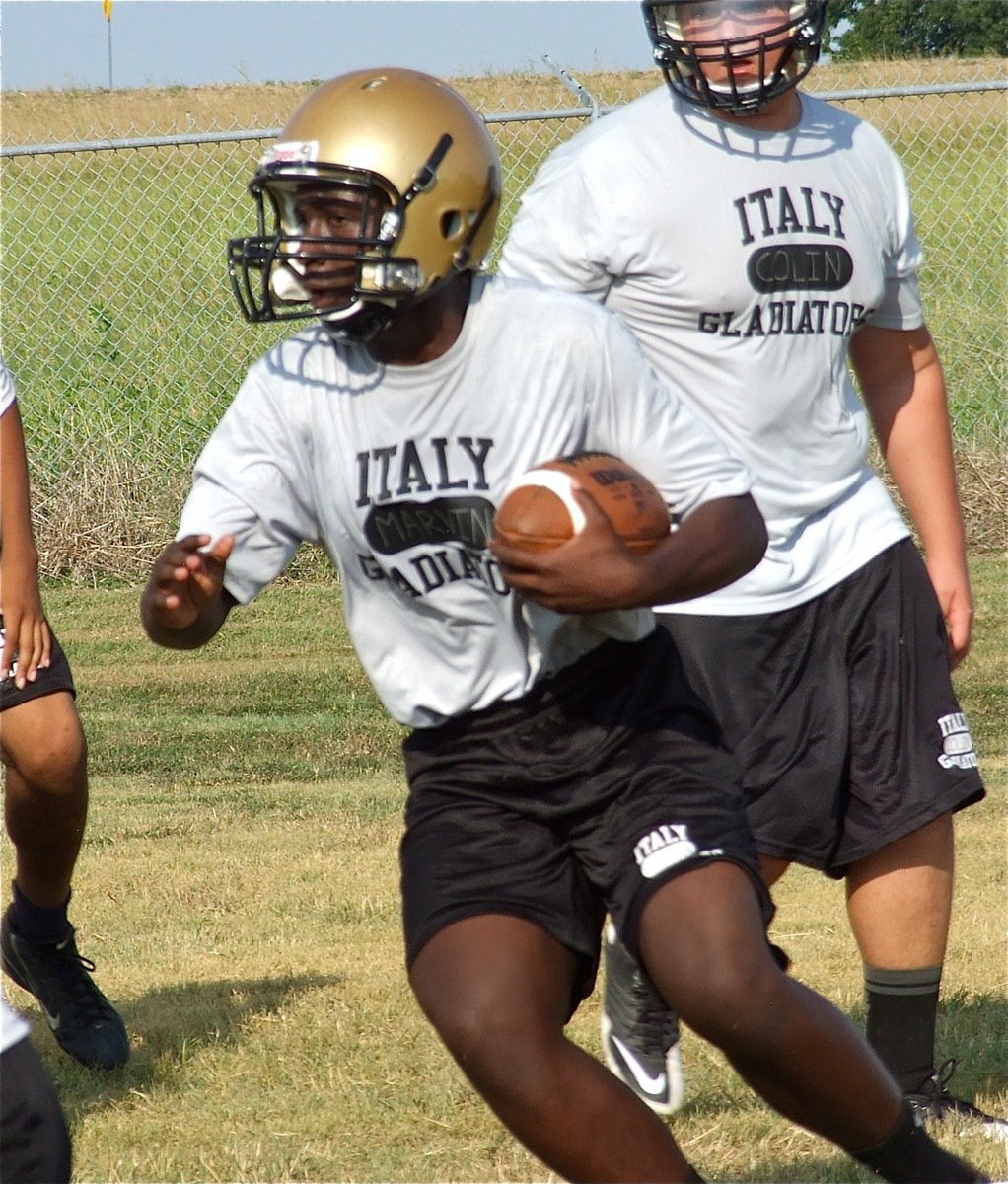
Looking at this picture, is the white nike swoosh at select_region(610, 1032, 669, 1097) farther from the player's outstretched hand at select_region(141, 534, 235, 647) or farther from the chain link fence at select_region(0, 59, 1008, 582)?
the chain link fence at select_region(0, 59, 1008, 582)

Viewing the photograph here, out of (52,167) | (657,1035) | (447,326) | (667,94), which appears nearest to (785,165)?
(667,94)

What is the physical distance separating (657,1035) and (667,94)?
2.14 m

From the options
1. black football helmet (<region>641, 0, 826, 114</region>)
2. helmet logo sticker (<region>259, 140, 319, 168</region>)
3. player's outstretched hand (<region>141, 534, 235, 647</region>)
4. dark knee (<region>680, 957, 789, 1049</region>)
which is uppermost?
black football helmet (<region>641, 0, 826, 114</region>)

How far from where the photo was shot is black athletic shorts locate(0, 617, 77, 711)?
4637mm

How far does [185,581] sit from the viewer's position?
3277 millimetres

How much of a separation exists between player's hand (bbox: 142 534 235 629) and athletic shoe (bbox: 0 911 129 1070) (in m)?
1.82

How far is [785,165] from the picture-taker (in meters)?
4.20

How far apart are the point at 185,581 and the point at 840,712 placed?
5.41ft

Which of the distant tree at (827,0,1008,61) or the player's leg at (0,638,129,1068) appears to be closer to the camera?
the player's leg at (0,638,129,1068)

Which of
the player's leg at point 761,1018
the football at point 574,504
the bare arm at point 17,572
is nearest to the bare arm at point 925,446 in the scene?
the football at point 574,504

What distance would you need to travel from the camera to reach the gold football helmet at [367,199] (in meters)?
3.27

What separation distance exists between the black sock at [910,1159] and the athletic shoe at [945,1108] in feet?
2.96

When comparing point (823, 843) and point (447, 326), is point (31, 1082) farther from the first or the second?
point (823, 843)

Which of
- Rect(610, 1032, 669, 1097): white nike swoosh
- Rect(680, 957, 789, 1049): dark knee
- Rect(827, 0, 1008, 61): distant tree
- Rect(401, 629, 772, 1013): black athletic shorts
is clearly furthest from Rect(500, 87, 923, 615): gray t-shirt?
Rect(827, 0, 1008, 61): distant tree
